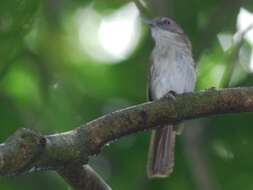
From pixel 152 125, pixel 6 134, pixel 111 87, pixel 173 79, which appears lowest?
pixel 173 79

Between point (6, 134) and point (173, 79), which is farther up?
point (6, 134)

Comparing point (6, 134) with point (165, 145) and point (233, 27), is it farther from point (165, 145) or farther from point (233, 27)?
point (233, 27)

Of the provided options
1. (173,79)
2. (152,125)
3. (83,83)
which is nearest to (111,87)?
(83,83)

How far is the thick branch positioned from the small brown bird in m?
1.93

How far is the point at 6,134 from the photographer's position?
4746 millimetres

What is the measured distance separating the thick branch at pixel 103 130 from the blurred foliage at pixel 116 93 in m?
1.37

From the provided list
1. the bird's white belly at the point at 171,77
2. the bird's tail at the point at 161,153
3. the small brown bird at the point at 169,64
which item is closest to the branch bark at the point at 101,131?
the bird's tail at the point at 161,153

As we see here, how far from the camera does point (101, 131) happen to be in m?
3.00

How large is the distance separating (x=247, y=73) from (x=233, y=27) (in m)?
0.36

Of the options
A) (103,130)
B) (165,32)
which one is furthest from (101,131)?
(165,32)

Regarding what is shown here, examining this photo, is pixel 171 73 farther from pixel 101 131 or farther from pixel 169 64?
pixel 101 131

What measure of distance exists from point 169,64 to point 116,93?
0.81 m

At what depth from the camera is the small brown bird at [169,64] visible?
19.4 ft

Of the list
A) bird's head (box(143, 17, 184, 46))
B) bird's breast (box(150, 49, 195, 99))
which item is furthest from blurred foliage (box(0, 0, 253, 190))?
bird's head (box(143, 17, 184, 46))
